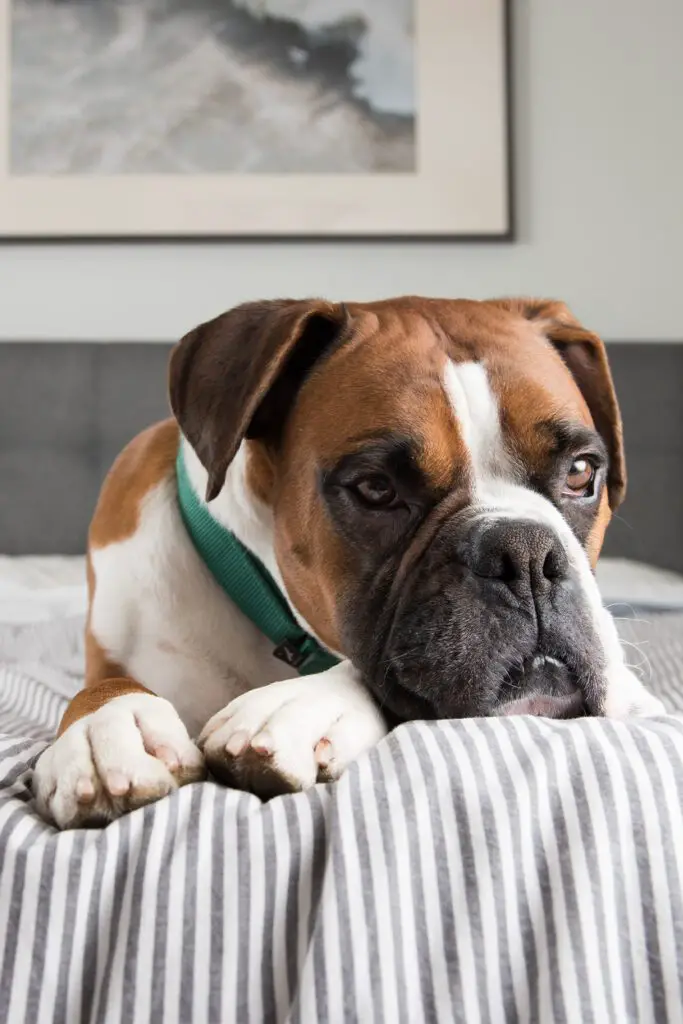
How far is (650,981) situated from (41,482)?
300 centimetres

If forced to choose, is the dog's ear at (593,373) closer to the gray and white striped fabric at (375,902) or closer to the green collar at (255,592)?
the green collar at (255,592)

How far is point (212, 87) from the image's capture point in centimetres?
362

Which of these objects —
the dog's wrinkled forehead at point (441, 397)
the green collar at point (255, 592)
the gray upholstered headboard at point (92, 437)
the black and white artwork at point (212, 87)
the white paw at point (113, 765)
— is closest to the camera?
the white paw at point (113, 765)

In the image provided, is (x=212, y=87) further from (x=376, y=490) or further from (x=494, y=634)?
(x=494, y=634)

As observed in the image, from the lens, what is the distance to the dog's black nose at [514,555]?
1.04 meters

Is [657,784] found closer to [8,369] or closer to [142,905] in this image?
[142,905]

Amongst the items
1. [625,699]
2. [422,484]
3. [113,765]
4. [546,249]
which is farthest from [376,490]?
[546,249]

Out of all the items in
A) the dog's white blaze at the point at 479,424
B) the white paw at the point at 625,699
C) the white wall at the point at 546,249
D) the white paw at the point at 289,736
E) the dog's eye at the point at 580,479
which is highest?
the white wall at the point at 546,249

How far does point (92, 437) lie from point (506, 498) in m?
2.54

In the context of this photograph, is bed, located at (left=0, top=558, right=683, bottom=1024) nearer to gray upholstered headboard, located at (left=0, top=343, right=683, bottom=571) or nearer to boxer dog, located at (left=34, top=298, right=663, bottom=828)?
boxer dog, located at (left=34, top=298, right=663, bottom=828)

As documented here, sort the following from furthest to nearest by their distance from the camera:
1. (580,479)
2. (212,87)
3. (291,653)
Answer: (212,87) → (291,653) → (580,479)

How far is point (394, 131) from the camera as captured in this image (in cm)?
365

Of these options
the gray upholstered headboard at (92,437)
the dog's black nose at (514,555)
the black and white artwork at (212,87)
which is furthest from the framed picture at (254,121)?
the dog's black nose at (514,555)

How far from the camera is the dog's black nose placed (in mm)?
1043
